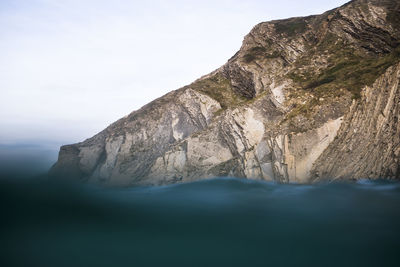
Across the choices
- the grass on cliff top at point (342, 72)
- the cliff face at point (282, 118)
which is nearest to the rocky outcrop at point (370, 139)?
the cliff face at point (282, 118)

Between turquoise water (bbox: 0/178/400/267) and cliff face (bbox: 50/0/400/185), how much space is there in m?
4.98

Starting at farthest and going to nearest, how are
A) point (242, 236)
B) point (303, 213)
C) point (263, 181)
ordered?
point (263, 181) < point (303, 213) < point (242, 236)

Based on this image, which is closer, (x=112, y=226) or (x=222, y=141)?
(x=112, y=226)

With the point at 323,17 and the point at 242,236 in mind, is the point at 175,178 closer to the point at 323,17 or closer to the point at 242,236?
the point at 242,236

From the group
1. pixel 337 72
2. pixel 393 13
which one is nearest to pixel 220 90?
pixel 337 72

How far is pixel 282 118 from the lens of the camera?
88.1 feet

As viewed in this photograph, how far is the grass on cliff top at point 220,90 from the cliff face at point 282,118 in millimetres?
145

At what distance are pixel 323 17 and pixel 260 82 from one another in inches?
488

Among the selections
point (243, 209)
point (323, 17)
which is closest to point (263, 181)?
point (243, 209)

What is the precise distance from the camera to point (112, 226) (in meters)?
13.6

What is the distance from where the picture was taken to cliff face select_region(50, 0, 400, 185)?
22.2 metres

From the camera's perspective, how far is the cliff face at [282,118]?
22.2 meters

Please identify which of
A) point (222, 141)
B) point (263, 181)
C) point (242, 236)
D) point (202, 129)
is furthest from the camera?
point (202, 129)

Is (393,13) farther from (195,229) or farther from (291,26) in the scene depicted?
(195,229)
